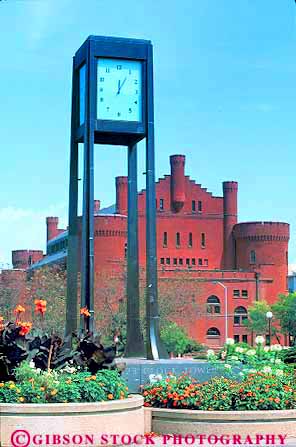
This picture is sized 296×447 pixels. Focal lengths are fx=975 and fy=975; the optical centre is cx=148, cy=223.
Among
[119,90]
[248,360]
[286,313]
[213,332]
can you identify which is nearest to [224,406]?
[248,360]

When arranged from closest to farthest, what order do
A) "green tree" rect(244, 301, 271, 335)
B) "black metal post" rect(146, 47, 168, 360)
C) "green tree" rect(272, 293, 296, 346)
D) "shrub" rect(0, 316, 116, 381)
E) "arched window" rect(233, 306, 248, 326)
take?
"shrub" rect(0, 316, 116, 381), "black metal post" rect(146, 47, 168, 360), "green tree" rect(272, 293, 296, 346), "green tree" rect(244, 301, 271, 335), "arched window" rect(233, 306, 248, 326)

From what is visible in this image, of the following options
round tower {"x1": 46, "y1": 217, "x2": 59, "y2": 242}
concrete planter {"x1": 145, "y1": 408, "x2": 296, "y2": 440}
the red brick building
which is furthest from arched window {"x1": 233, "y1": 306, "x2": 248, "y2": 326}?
concrete planter {"x1": 145, "y1": 408, "x2": 296, "y2": 440}

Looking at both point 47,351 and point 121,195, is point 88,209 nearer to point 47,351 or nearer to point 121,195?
point 47,351

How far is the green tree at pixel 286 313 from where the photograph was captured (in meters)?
99.6

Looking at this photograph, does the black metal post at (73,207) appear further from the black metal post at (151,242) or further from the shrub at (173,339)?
the shrub at (173,339)

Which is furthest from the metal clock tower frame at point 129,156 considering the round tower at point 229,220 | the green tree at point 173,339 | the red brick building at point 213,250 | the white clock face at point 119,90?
the round tower at point 229,220

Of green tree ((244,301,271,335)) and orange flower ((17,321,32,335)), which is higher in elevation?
green tree ((244,301,271,335))

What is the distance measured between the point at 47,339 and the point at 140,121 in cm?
1136

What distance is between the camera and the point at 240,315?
107 metres

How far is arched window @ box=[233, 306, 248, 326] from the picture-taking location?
10669 cm

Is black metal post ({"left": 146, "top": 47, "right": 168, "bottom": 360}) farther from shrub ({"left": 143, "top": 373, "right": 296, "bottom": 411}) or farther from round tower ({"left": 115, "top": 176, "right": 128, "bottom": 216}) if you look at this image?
round tower ({"left": 115, "top": 176, "right": 128, "bottom": 216})

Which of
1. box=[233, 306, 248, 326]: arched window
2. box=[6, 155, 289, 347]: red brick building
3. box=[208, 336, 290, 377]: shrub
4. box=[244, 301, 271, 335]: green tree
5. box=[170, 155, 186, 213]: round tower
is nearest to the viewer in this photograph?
box=[208, 336, 290, 377]: shrub

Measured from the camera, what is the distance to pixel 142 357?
25.6m

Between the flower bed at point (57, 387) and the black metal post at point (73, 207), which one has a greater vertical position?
the black metal post at point (73, 207)
